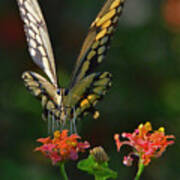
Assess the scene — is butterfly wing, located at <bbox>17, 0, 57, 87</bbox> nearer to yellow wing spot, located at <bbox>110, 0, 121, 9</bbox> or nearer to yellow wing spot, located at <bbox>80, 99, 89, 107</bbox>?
yellow wing spot, located at <bbox>80, 99, 89, 107</bbox>

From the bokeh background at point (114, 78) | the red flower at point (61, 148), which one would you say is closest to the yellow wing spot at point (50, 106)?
the red flower at point (61, 148)

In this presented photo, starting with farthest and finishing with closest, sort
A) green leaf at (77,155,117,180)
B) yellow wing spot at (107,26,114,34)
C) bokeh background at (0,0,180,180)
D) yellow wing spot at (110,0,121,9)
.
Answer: bokeh background at (0,0,180,180) < yellow wing spot at (107,26,114,34) < yellow wing spot at (110,0,121,9) < green leaf at (77,155,117,180)

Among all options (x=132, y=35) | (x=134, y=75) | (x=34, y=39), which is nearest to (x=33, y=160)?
(x=134, y=75)

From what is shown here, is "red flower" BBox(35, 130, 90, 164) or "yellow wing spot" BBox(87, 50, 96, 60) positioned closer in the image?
"red flower" BBox(35, 130, 90, 164)

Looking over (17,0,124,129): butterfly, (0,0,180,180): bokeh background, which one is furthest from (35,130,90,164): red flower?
(0,0,180,180): bokeh background

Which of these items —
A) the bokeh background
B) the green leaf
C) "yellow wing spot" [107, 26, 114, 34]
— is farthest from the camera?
the bokeh background

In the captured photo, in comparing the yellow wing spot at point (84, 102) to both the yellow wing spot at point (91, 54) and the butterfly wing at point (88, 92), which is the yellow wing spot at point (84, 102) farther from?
the yellow wing spot at point (91, 54)

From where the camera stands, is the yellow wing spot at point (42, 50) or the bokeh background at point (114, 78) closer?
the yellow wing spot at point (42, 50)
